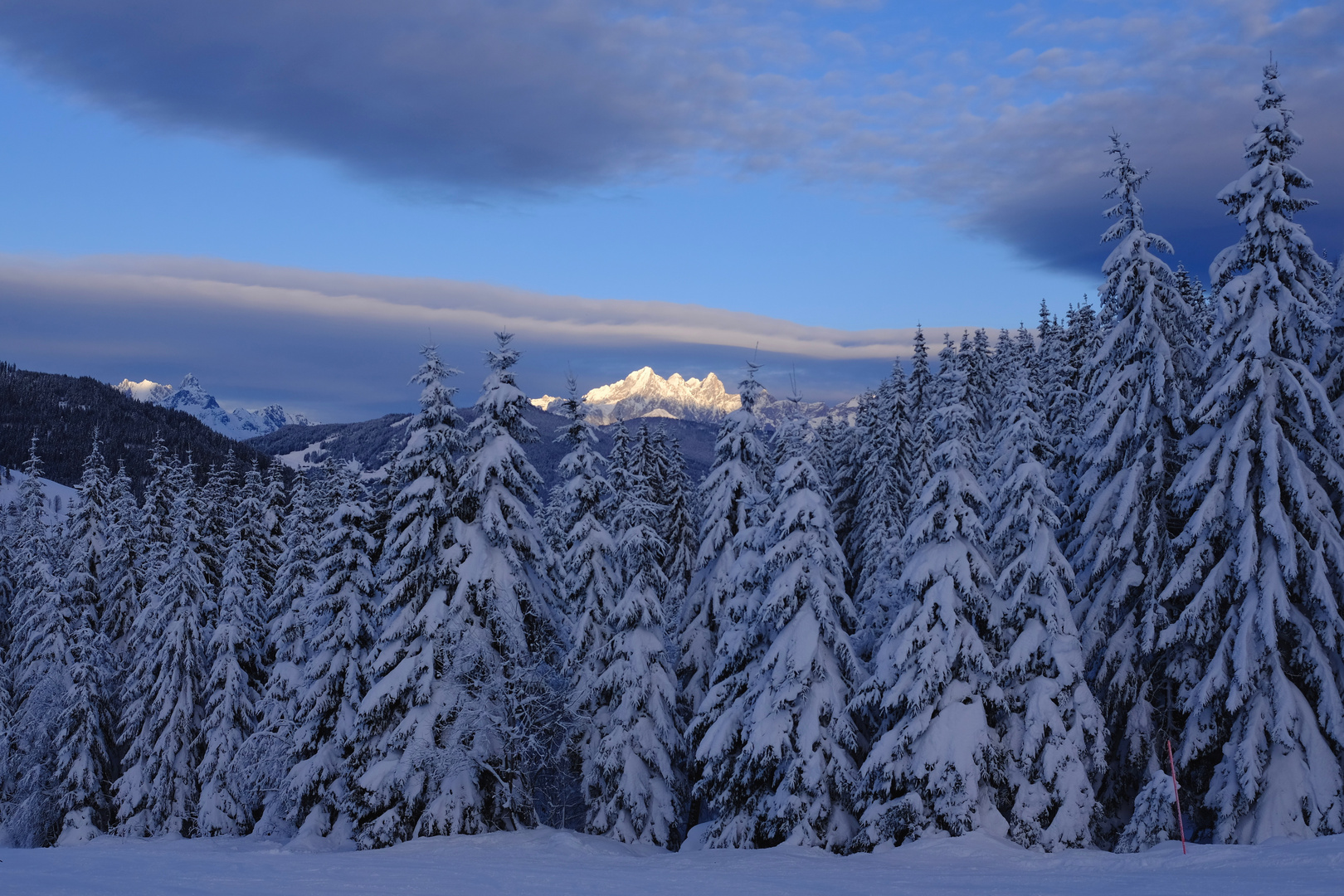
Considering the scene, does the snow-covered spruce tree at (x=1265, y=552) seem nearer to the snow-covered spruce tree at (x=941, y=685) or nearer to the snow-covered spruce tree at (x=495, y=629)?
the snow-covered spruce tree at (x=941, y=685)

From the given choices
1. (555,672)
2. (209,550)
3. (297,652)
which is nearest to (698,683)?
(555,672)

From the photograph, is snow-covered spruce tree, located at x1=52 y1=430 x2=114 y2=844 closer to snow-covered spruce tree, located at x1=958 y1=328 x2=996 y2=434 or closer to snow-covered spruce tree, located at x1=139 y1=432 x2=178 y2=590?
snow-covered spruce tree, located at x1=139 y1=432 x2=178 y2=590

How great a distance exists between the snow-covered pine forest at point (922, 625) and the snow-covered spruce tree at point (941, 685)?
79 mm

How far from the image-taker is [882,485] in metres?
40.9

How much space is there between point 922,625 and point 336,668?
60.9 feet

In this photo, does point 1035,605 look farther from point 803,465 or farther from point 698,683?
point 698,683

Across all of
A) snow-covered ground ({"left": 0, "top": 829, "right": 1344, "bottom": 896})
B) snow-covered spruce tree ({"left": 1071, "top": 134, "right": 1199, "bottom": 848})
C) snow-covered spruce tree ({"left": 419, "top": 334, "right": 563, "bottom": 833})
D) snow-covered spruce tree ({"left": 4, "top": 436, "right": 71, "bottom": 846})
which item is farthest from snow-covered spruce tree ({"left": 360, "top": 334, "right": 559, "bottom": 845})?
snow-covered spruce tree ({"left": 4, "top": 436, "right": 71, "bottom": 846})

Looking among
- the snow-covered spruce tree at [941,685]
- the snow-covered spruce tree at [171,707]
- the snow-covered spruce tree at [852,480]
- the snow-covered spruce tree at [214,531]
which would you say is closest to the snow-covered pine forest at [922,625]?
the snow-covered spruce tree at [941,685]

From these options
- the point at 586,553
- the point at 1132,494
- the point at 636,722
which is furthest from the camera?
the point at 586,553

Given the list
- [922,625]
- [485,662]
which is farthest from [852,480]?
[485,662]

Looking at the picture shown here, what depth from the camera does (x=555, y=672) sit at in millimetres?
29812

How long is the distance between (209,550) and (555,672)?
21.9 m

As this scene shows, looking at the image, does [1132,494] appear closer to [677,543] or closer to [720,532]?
[720,532]

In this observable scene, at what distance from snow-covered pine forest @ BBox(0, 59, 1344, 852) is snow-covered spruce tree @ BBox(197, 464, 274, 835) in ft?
16.1
